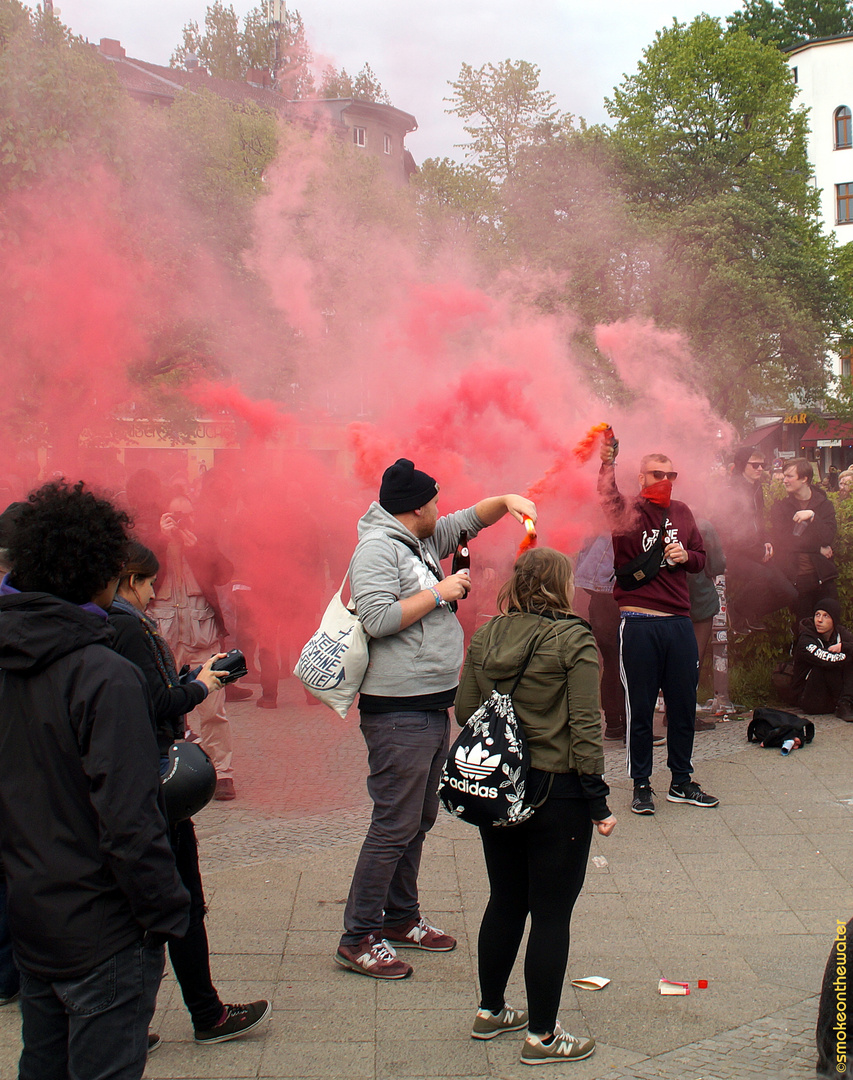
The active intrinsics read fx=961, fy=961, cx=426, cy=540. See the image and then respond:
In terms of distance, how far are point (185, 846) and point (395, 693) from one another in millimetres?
919

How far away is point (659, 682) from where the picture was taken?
5422mm

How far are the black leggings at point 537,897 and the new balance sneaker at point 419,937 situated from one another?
636mm

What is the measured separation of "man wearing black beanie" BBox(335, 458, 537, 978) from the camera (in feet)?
11.6

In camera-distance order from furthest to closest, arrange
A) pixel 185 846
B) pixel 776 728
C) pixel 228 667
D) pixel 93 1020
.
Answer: pixel 776 728 < pixel 228 667 < pixel 185 846 < pixel 93 1020

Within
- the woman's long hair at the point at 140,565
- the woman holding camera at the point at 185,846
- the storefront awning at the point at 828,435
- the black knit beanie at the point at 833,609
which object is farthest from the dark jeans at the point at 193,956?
the storefront awning at the point at 828,435

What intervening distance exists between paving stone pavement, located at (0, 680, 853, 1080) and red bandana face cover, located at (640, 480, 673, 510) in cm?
171

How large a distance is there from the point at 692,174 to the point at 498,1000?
26.0 metres

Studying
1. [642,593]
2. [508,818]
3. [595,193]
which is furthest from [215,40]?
[508,818]

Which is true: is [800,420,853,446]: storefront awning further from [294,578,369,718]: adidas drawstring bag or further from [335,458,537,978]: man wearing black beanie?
[294,578,369,718]: adidas drawstring bag

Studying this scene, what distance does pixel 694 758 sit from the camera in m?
6.23

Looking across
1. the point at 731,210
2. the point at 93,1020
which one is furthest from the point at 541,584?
the point at 731,210

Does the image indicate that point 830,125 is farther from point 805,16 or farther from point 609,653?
point 609,653

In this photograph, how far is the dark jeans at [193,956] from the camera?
3018 millimetres

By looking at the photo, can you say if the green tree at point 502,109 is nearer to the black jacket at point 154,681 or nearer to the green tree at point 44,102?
the green tree at point 44,102
